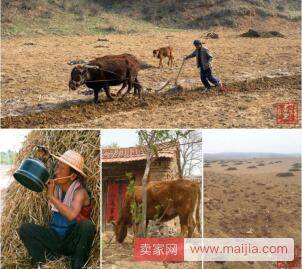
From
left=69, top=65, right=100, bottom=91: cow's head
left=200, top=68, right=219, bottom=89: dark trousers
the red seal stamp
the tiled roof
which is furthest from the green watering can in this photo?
left=200, top=68, right=219, bottom=89: dark trousers

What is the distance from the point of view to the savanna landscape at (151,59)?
674 centimetres

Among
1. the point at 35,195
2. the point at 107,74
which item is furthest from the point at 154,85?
the point at 35,195

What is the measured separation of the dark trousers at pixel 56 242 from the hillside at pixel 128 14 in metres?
5.67

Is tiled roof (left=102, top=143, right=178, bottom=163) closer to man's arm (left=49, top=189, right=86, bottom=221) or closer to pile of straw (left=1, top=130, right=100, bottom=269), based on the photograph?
pile of straw (left=1, top=130, right=100, bottom=269)

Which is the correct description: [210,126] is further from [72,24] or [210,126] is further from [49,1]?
[49,1]

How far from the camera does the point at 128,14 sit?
1266 cm

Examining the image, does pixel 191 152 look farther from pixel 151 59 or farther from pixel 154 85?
pixel 151 59

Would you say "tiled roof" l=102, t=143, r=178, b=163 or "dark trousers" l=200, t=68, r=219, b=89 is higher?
"dark trousers" l=200, t=68, r=219, b=89

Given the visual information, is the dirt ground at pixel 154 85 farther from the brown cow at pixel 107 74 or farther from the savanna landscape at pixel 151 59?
the brown cow at pixel 107 74

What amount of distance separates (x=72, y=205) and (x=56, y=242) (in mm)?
347

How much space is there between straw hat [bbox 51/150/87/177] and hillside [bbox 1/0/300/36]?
18.0ft

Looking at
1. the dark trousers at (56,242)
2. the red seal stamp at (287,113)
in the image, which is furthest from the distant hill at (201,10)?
the dark trousers at (56,242)

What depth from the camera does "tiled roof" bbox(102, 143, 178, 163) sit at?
5488 millimetres

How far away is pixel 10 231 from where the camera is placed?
566 cm
